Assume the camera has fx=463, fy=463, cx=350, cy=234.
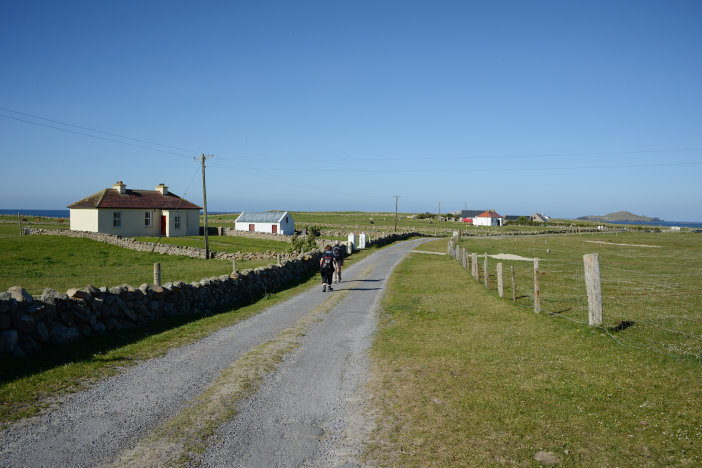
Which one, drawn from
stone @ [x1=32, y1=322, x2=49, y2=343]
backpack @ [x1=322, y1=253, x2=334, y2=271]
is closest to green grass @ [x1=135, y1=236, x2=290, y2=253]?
backpack @ [x1=322, y1=253, x2=334, y2=271]

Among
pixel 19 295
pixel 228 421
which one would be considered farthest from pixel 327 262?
pixel 228 421

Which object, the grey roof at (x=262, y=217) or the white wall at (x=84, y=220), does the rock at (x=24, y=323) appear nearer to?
the white wall at (x=84, y=220)

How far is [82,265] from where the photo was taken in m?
29.7

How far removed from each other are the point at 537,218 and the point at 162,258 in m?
153

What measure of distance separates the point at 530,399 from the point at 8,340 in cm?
909

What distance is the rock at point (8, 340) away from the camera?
27.2 feet

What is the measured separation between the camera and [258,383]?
7.92 metres

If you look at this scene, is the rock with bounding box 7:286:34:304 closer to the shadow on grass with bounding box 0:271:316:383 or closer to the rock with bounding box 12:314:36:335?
the rock with bounding box 12:314:36:335

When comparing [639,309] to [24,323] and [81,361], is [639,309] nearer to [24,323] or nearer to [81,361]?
[81,361]

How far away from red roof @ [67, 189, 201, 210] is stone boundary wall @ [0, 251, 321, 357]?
1677 inches

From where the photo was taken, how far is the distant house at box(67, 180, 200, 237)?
5272 cm

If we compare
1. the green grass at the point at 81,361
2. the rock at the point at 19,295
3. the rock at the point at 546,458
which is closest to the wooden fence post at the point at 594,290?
the rock at the point at 546,458

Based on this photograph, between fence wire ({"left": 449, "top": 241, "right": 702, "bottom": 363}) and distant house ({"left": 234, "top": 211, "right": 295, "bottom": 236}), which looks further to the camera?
distant house ({"left": 234, "top": 211, "right": 295, "bottom": 236})

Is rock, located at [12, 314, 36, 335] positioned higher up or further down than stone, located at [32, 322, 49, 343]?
higher up
